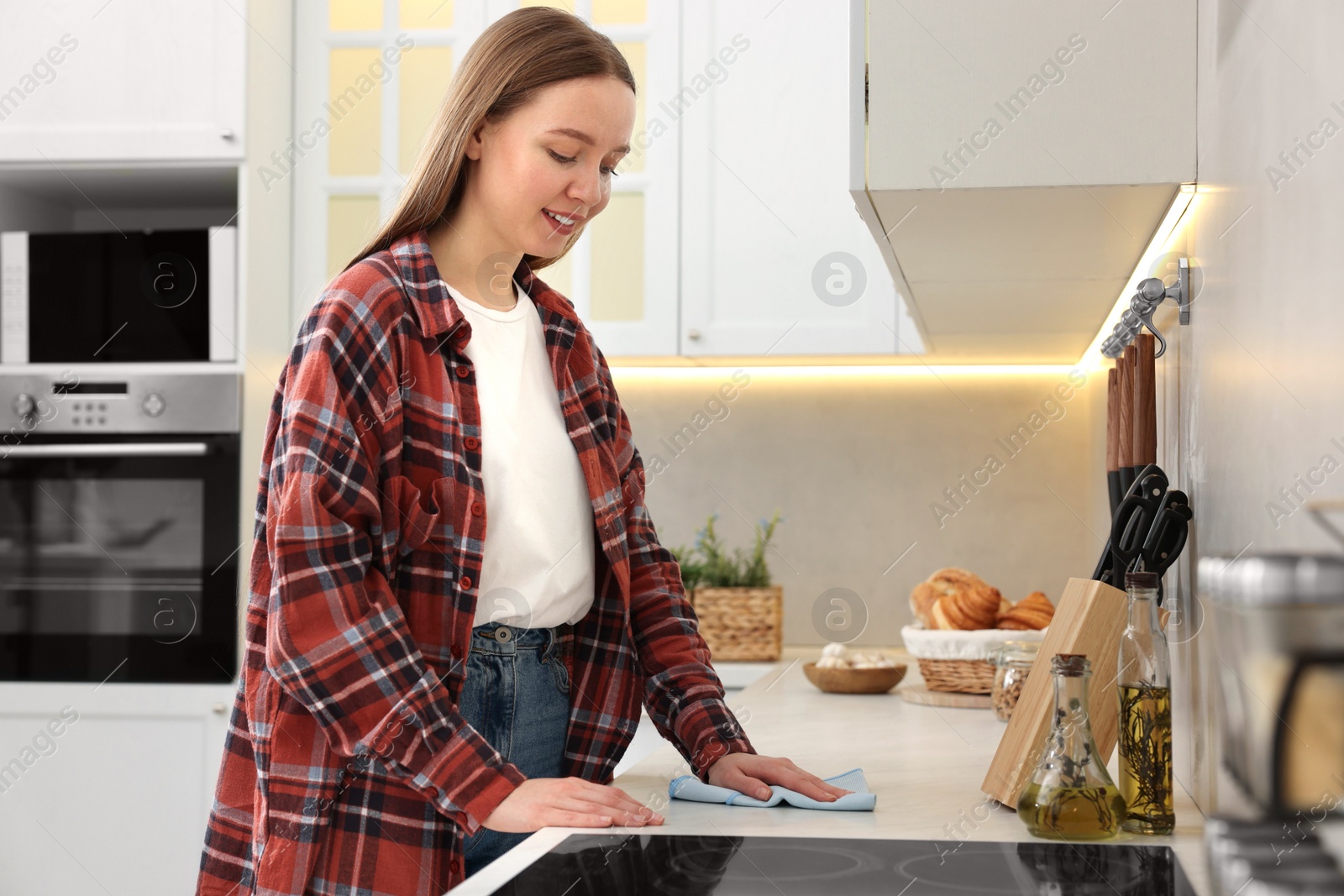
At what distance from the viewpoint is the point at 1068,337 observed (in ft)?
6.69

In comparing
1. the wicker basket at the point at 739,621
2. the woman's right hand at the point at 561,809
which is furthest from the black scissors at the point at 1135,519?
the wicker basket at the point at 739,621

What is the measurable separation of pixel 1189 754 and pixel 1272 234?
47 centimetres

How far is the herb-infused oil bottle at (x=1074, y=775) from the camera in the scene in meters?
0.79

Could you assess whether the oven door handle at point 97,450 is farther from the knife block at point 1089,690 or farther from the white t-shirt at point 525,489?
the knife block at point 1089,690

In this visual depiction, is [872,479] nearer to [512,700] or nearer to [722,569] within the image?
[722,569]

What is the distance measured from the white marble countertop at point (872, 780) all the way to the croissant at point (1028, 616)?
178 mm

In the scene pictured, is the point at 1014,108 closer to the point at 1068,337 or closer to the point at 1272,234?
the point at 1272,234

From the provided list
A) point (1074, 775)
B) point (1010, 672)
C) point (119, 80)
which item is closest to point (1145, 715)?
point (1074, 775)

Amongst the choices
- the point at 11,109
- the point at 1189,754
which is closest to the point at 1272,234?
the point at 1189,754

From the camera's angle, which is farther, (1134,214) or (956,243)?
(956,243)

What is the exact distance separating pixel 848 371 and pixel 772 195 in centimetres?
48

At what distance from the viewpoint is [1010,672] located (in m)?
1.43

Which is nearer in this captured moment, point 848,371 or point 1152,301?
point 1152,301

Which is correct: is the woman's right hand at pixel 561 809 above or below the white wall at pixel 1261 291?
below
